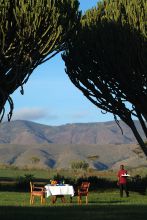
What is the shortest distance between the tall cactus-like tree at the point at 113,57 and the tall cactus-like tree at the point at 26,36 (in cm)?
395

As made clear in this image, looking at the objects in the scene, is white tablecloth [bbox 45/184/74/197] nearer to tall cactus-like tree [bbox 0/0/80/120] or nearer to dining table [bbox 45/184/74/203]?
dining table [bbox 45/184/74/203]

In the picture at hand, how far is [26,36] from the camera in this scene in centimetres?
1944

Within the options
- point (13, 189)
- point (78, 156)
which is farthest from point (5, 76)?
point (78, 156)

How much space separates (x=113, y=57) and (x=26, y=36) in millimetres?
6155

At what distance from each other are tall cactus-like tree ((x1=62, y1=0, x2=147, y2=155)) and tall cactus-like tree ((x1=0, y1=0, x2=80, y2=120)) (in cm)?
395

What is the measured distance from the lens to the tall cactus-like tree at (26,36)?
19.3 meters

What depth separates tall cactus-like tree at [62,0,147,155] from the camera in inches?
961
